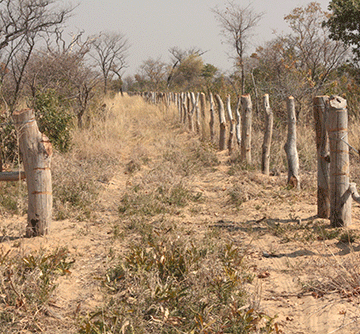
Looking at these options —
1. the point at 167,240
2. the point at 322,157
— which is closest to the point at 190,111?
the point at 322,157

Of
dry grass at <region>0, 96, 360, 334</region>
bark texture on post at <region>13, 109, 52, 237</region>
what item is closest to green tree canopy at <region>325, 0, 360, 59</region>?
dry grass at <region>0, 96, 360, 334</region>

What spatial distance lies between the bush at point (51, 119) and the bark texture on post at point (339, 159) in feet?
17.6

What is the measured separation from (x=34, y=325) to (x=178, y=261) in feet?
4.08

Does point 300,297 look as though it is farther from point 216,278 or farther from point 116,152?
point 116,152

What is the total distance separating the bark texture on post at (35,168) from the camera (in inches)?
158

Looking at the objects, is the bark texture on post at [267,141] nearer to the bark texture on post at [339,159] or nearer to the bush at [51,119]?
the bark texture on post at [339,159]

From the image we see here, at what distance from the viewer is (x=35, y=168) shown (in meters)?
4.07

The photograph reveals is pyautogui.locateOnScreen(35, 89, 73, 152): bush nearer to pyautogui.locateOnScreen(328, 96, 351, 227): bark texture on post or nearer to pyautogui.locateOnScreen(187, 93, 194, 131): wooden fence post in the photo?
pyautogui.locateOnScreen(328, 96, 351, 227): bark texture on post

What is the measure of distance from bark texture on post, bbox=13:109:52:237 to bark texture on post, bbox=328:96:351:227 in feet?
10.4

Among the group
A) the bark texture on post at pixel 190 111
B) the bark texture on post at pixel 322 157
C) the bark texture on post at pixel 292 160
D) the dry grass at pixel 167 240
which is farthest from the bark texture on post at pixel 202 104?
the bark texture on post at pixel 322 157

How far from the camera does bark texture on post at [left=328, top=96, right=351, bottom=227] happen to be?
4203 millimetres

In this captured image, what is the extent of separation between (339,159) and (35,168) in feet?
11.0

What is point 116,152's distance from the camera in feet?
28.7

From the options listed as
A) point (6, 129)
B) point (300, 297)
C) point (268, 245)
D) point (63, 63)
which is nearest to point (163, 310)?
point (300, 297)
